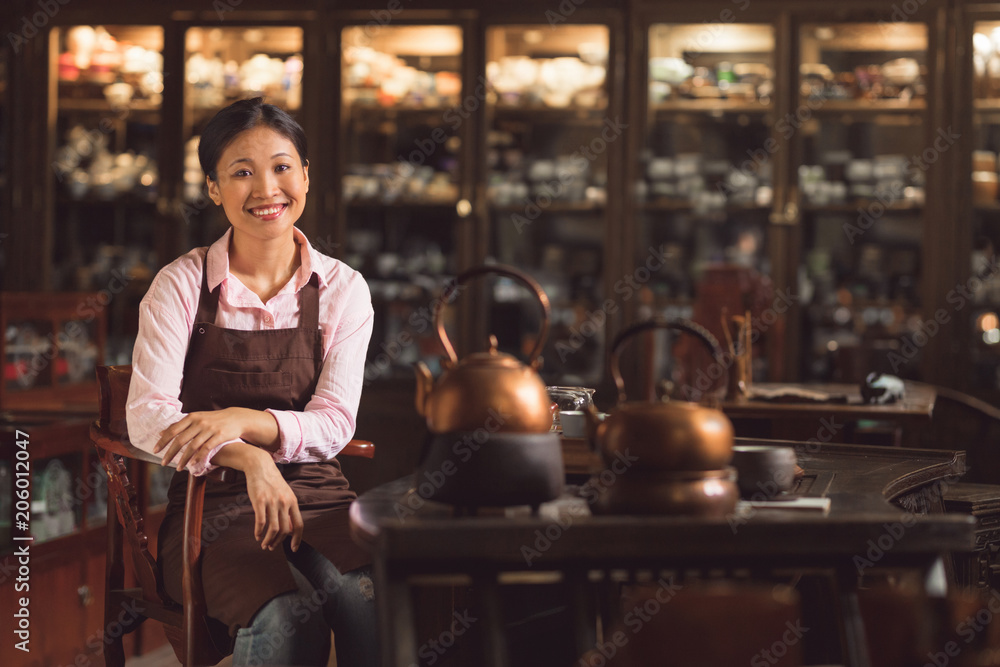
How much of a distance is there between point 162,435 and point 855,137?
3732 millimetres

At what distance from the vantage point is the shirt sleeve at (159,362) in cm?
178

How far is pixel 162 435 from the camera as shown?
1.73 meters

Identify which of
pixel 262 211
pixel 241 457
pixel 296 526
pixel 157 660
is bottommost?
pixel 157 660

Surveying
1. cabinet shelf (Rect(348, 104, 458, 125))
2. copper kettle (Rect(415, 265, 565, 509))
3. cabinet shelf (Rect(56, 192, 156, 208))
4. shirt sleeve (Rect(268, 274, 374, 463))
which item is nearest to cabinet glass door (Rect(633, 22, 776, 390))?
cabinet shelf (Rect(348, 104, 458, 125))

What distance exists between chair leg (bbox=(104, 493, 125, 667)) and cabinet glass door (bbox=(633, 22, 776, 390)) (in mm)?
2795

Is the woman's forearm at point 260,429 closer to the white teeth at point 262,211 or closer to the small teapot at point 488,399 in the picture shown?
the white teeth at point 262,211

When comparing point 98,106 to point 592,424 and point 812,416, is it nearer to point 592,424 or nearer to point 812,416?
point 812,416

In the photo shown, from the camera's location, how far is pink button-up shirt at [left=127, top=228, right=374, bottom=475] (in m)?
1.80

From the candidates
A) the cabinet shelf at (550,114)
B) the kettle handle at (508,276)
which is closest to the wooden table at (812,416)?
the kettle handle at (508,276)

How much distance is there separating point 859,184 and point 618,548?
3681 millimetres

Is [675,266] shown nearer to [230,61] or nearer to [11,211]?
[230,61]

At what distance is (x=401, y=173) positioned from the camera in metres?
4.73

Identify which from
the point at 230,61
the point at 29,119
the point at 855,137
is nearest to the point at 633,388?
the point at 855,137

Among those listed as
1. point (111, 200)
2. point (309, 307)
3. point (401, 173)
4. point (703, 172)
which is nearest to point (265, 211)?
point (309, 307)
